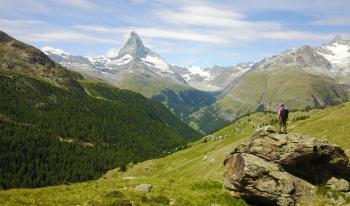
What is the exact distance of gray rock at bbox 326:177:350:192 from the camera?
44125mm

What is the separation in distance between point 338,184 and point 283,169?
6.27 m

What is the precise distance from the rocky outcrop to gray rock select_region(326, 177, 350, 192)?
178mm

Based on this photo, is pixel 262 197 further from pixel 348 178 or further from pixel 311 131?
pixel 311 131

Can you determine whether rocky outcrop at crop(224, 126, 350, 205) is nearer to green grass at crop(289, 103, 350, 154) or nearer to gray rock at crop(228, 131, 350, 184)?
gray rock at crop(228, 131, 350, 184)

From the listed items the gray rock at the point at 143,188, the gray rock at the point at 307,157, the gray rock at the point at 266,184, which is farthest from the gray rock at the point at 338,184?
the gray rock at the point at 143,188

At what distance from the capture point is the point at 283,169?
4488cm

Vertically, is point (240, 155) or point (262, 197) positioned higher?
point (240, 155)

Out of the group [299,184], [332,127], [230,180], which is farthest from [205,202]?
[332,127]

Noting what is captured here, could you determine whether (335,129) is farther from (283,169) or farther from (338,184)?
(283,169)

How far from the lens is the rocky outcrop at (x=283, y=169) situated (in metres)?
42.3

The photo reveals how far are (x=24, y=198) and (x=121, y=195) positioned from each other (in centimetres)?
971

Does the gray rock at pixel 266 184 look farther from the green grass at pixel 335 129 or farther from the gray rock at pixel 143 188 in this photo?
the green grass at pixel 335 129

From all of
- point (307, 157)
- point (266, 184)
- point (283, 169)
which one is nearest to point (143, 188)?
point (266, 184)

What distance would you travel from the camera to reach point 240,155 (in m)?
46.0
